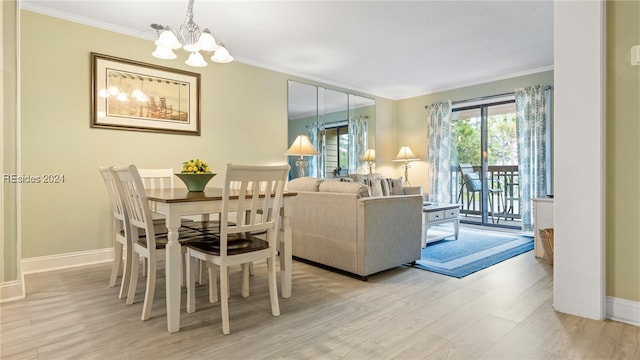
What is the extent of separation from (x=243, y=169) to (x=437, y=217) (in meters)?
3.05

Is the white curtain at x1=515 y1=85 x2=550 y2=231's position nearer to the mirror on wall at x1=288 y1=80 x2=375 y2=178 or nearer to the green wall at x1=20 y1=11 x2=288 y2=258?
the mirror on wall at x1=288 y1=80 x2=375 y2=178

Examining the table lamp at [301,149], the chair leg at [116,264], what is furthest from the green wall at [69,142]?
the table lamp at [301,149]

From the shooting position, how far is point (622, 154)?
206cm

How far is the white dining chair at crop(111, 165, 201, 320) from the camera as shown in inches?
79.1

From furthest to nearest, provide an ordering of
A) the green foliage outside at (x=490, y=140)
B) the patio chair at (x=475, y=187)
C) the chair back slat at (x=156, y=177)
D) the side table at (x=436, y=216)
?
the patio chair at (x=475, y=187)
the green foliage outside at (x=490, y=140)
the side table at (x=436, y=216)
the chair back slat at (x=156, y=177)

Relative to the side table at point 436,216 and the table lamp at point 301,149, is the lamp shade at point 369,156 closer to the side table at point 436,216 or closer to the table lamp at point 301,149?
the table lamp at point 301,149

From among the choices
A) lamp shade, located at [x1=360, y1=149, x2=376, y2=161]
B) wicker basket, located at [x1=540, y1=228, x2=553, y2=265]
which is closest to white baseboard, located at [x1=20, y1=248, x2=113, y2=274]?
lamp shade, located at [x1=360, y1=149, x2=376, y2=161]

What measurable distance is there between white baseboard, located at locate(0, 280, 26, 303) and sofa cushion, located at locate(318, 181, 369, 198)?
240cm

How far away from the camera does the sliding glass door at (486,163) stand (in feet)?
18.7

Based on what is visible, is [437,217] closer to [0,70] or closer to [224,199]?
[224,199]

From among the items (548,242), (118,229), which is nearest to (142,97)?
(118,229)

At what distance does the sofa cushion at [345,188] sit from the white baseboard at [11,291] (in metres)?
2.40

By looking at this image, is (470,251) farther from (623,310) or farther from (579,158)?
(579,158)

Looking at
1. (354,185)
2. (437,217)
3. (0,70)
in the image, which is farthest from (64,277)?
(437,217)
